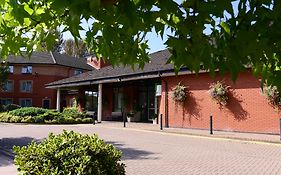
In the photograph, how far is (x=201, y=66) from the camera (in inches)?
94.1

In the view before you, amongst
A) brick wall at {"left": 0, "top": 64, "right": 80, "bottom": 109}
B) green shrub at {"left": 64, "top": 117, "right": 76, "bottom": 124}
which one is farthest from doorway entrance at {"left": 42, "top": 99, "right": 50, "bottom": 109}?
green shrub at {"left": 64, "top": 117, "right": 76, "bottom": 124}

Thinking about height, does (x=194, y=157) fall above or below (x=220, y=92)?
below

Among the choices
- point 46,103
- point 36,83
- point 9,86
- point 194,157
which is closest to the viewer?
point 194,157

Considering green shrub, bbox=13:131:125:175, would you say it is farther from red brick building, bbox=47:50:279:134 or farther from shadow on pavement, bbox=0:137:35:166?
red brick building, bbox=47:50:279:134

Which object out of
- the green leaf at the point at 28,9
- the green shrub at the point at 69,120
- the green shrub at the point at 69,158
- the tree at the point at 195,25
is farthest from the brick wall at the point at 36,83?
the tree at the point at 195,25

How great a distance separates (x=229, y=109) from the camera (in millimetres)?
21266

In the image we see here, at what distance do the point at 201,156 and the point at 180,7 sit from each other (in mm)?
10475

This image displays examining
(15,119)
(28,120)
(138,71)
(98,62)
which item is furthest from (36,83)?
(98,62)

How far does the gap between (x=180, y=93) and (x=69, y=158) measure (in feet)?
59.3

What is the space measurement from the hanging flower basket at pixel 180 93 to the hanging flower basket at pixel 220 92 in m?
2.30

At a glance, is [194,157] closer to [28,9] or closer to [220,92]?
[220,92]

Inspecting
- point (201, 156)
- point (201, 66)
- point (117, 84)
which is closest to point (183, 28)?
point (201, 66)

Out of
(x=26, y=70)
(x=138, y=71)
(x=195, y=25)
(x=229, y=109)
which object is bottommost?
(x=229, y=109)

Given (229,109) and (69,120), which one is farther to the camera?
(69,120)
